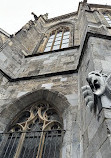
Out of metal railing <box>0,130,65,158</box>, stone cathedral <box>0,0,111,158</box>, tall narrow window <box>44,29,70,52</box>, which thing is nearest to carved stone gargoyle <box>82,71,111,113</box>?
stone cathedral <box>0,0,111,158</box>

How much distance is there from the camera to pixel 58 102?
147 inches

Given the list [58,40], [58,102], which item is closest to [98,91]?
[58,102]

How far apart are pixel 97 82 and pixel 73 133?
134 centimetres

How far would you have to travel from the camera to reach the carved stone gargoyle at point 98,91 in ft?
6.00

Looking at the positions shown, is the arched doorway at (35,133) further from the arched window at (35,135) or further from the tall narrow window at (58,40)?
the tall narrow window at (58,40)

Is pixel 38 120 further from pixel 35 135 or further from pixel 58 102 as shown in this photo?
pixel 58 102

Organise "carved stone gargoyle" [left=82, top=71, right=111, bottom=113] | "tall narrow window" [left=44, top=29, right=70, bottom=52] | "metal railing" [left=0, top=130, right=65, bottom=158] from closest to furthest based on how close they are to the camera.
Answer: "carved stone gargoyle" [left=82, top=71, right=111, bottom=113] → "metal railing" [left=0, top=130, right=65, bottom=158] → "tall narrow window" [left=44, top=29, right=70, bottom=52]

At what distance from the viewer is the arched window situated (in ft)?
9.96

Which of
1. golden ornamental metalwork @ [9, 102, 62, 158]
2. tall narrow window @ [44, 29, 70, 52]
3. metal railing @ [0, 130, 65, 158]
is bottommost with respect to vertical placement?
metal railing @ [0, 130, 65, 158]

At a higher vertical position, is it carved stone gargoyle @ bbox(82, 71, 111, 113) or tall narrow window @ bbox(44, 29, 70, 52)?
tall narrow window @ bbox(44, 29, 70, 52)

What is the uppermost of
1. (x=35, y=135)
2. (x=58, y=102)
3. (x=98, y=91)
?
(x=58, y=102)

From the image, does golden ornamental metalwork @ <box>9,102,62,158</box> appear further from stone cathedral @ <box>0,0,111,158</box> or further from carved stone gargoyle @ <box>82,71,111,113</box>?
carved stone gargoyle @ <box>82,71,111,113</box>

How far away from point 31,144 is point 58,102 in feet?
3.97

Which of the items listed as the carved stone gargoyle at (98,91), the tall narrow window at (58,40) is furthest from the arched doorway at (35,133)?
the tall narrow window at (58,40)
